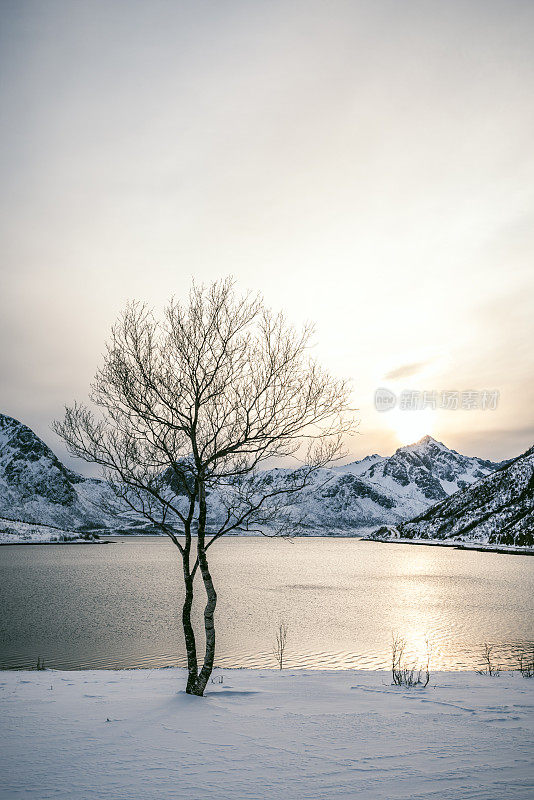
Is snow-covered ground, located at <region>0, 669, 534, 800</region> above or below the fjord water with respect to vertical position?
above

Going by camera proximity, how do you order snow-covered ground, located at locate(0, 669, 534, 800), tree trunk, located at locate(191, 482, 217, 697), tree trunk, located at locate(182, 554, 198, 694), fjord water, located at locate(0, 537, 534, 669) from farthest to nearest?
fjord water, located at locate(0, 537, 534, 669) → tree trunk, located at locate(182, 554, 198, 694) → tree trunk, located at locate(191, 482, 217, 697) → snow-covered ground, located at locate(0, 669, 534, 800)

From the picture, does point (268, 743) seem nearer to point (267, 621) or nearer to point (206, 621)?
point (206, 621)

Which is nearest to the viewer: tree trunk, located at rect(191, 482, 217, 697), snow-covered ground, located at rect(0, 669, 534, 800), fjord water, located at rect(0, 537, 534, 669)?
snow-covered ground, located at rect(0, 669, 534, 800)

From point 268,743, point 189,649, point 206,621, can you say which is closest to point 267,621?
point 189,649

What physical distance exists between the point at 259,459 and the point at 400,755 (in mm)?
7672

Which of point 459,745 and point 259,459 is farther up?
point 259,459

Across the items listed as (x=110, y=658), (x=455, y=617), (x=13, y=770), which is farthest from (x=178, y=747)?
(x=455, y=617)

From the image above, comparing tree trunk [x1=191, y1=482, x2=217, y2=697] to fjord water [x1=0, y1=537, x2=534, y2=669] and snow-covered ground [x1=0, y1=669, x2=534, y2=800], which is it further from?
fjord water [x1=0, y1=537, x2=534, y2=669]

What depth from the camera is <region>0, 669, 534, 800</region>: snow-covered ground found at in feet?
22.7

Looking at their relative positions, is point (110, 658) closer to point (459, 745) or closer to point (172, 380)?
point (172, 380)

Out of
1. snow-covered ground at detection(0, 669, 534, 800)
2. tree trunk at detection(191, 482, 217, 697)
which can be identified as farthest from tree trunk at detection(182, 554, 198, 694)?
snow-covered ground at detection(0, 669, 534, 800)

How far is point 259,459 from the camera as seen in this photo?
14.2 meters

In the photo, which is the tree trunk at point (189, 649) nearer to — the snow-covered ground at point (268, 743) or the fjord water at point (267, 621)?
the snow-covered ground at point (268, 743)

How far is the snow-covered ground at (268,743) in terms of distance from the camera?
6.92 m
